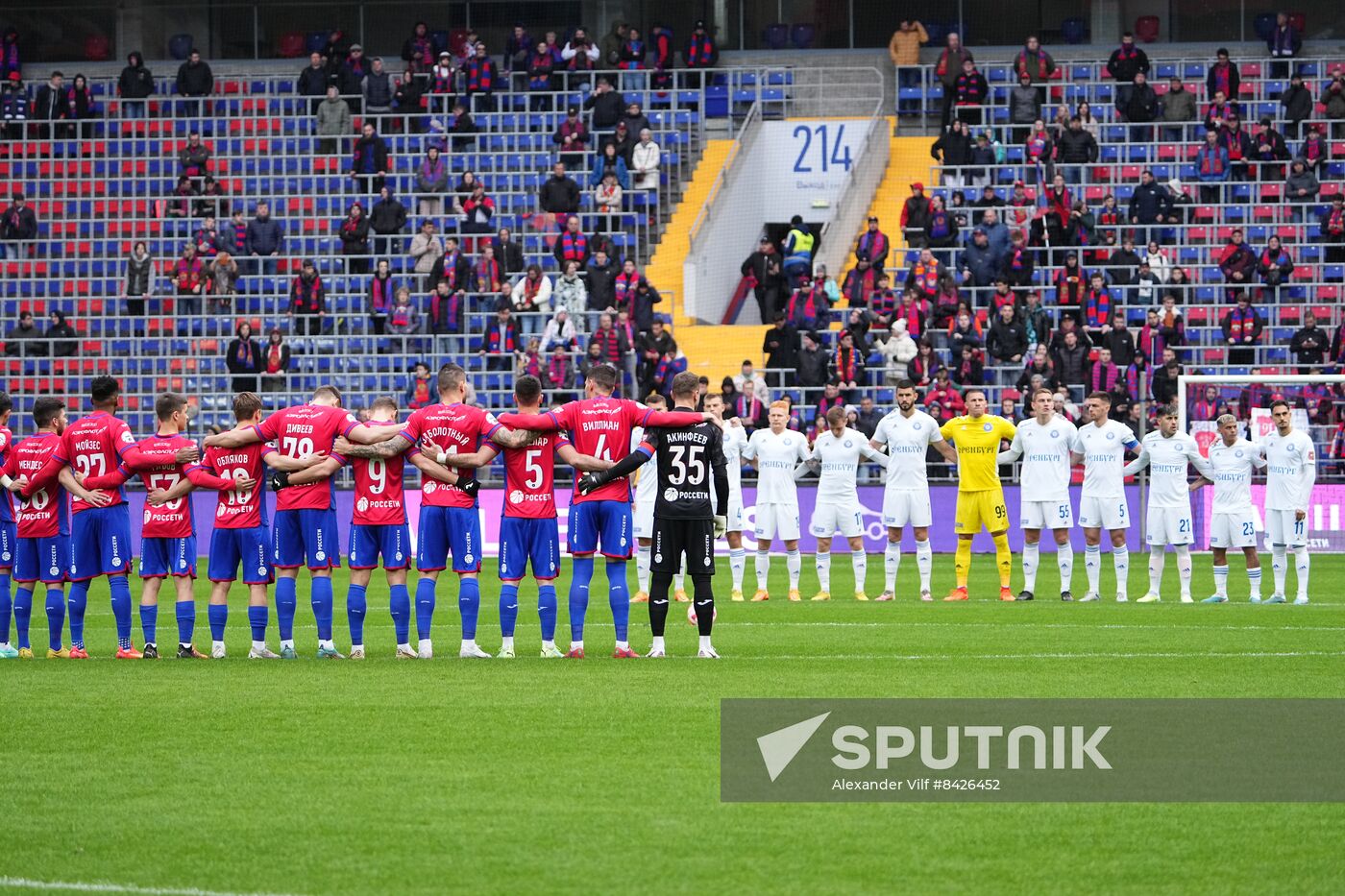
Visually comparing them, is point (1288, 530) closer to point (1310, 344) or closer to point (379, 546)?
point (1310, 344)

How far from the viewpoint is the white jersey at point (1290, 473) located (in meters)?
21.4

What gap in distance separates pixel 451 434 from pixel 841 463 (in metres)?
9.08

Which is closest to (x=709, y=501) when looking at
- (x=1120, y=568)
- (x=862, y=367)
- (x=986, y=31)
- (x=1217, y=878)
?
(x=1217, y=878)

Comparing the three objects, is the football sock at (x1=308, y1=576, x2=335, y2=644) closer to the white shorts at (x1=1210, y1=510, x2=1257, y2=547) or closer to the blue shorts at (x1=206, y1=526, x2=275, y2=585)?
the blue shorts at (x1=206, y1=526, x2=275, y2=585)

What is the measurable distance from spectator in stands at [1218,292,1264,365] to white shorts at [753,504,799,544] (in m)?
12.5

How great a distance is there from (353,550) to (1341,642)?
8574 mm

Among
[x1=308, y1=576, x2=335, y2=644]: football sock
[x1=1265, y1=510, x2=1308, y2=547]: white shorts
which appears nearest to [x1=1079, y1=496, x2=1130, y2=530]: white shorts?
[x1=1265, y1=510, x2=1308, y2=547]: white shorts

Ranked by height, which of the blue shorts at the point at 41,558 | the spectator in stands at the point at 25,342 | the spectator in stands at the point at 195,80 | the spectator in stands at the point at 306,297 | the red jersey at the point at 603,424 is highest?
the spectator in stands at the point at 195,80

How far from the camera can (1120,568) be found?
21391 millimetres

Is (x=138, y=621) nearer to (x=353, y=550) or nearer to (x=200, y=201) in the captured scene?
(x=353, y=550)

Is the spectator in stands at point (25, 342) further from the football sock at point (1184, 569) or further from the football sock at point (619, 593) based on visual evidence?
the football sock at point (619, 593)

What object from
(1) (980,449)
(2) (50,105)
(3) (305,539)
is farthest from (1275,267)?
(2) (50,105)

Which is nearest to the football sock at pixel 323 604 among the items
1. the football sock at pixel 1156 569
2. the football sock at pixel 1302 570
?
the football sock at pixel 1156 569

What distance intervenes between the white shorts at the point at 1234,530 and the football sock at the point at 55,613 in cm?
1325
